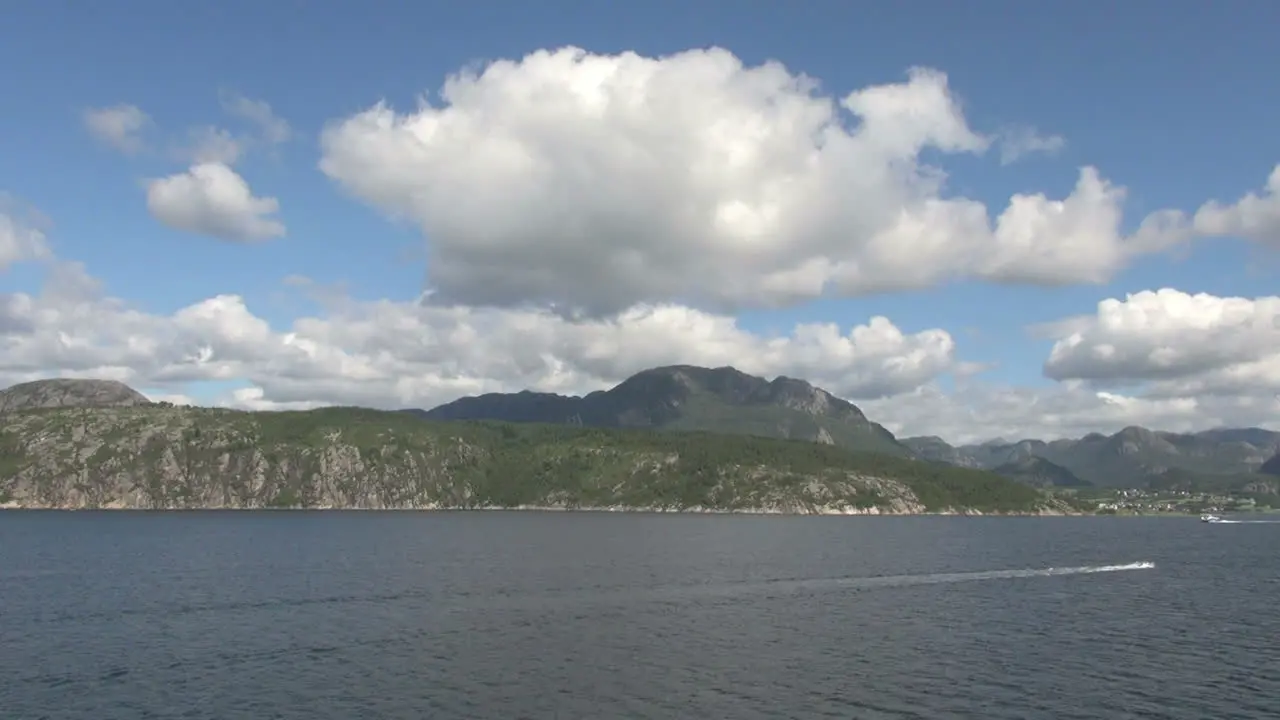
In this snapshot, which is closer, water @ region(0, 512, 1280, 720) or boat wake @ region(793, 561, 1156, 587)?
water @ region(0, 512, 1280, 720)

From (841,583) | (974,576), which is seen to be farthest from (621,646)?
(974,576)

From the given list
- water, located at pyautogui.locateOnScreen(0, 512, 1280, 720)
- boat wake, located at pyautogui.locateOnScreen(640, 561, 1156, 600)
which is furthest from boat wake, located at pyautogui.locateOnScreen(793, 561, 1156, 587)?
water, located at pyautogui.locateOnScreen(0, 512, 1280, 720)

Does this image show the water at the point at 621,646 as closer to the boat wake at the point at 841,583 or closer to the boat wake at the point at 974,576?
the boat wake at the point at 841,583

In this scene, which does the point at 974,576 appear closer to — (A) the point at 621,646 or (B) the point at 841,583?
(B) the point at 841,583

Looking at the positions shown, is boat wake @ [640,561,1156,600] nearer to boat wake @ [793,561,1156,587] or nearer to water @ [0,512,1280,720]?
boat wake @ [793,561,1156,587]

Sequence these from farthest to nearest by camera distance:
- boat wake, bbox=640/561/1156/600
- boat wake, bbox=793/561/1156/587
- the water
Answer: boat wake, bbox=793/561/1156/587 < boat wake, bbox=640/561/1156/600 < the water

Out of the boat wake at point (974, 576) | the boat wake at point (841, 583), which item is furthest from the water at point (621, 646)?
the boat wake at point (974, 576)

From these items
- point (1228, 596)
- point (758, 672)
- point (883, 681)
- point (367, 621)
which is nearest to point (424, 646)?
point (367, 621)

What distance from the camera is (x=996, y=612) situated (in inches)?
4867

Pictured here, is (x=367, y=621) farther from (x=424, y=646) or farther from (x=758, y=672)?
(x=758, y=672)

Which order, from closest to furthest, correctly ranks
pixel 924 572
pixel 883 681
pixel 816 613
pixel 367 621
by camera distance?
pixel 883 681
pixel 367 621
pixel 816 613
pixel 924 572

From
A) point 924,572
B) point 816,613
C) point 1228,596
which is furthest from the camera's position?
point 924,572

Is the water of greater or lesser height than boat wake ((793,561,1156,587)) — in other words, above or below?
above

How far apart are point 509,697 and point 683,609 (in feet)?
171
